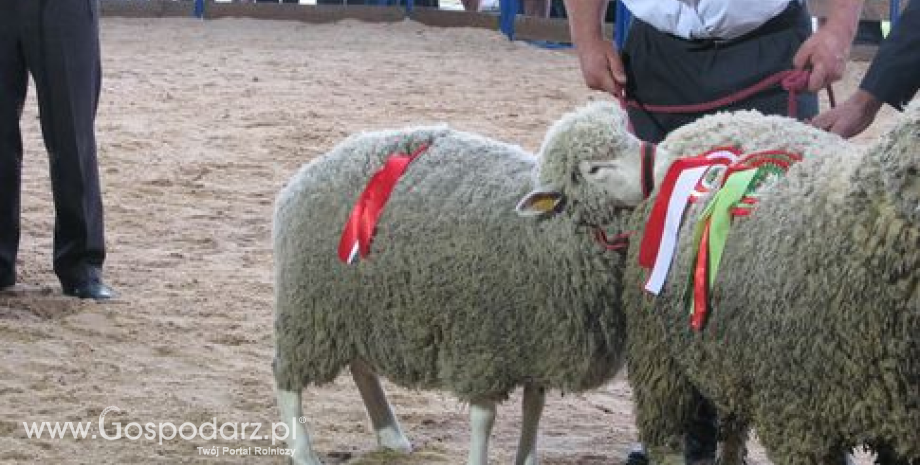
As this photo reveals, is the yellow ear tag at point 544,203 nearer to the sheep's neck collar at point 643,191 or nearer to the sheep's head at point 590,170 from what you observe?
the sheep's head at point 590,170

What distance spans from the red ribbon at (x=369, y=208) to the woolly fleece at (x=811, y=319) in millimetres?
780

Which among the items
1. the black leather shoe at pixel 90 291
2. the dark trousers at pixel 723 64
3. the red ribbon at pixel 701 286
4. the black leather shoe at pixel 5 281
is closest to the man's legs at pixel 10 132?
the black leather shoe at pixel 5 281

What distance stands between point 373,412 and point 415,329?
562 millimetres

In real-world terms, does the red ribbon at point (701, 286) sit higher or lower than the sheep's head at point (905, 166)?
lower

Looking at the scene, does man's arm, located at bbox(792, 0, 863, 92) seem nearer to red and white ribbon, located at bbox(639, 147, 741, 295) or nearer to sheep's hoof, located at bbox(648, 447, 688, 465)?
red and white ribbon, located at bbox(639, 147, 741, 295)

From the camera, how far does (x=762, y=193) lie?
11.2ft

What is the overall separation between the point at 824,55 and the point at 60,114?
3.17m

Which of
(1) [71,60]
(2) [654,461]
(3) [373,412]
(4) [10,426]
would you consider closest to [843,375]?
(2) [654,461]

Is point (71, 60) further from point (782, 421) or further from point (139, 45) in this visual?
point (139, 45)

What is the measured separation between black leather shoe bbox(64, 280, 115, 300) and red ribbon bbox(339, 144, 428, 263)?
2.35 metres

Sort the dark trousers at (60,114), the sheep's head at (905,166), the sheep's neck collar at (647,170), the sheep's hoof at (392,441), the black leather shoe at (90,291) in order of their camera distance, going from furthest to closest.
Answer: the black leather shoe at (90,291)
the dark trousers at (60,114)
the sheep's hoof at (392,441)
the sheep's neck collar at (647,170)
the sheep's head at (905,166)

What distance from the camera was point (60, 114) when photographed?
6.25m

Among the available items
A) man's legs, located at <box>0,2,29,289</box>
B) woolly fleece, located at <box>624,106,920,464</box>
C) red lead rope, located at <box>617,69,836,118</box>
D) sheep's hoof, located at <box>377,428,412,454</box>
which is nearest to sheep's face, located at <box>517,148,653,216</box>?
woolly fleece, located at <box>624,106,920,464</box>

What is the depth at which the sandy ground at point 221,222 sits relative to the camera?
4.82 metres
